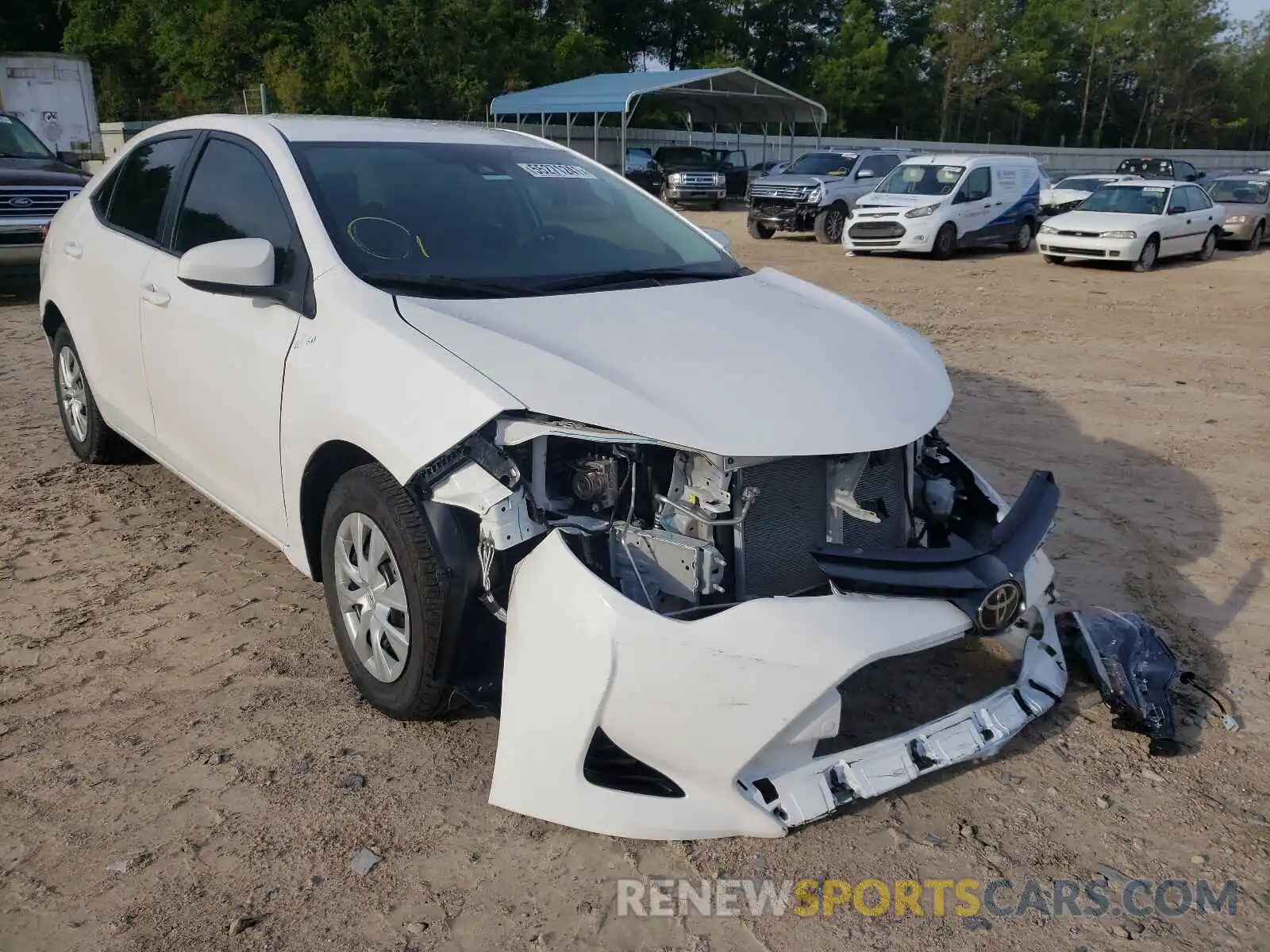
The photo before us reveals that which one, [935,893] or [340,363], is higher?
[340,363]

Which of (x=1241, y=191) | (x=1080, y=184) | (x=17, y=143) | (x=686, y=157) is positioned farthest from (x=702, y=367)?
(x=686, y=157)

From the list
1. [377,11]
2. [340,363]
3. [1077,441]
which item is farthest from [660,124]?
[340,363]

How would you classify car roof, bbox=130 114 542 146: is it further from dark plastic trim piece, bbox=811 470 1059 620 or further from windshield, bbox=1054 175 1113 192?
windshield, bbox=1054 175 1113 192

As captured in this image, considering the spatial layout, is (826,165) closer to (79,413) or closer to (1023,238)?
(1023,238)

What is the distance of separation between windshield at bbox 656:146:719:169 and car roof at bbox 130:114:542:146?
25.5 m

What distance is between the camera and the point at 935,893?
263cm

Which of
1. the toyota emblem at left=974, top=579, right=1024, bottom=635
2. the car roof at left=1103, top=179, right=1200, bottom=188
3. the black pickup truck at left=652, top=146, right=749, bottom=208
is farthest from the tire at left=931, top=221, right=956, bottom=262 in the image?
the toyota emblem at left=974, top=579, right=1024, bottom=635

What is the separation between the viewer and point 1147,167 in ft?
90.8

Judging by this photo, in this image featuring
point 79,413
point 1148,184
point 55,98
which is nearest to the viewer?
point 79,413

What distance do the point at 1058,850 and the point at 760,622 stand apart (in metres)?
1.05

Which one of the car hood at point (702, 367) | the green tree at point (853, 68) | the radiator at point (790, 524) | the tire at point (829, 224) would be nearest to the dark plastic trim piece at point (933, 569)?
the radiator at point (790, 524)

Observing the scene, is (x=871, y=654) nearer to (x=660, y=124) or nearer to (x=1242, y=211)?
(x=1242, y=211)

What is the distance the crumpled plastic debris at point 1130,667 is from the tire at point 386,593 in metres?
2.11

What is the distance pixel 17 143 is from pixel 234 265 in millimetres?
10501
